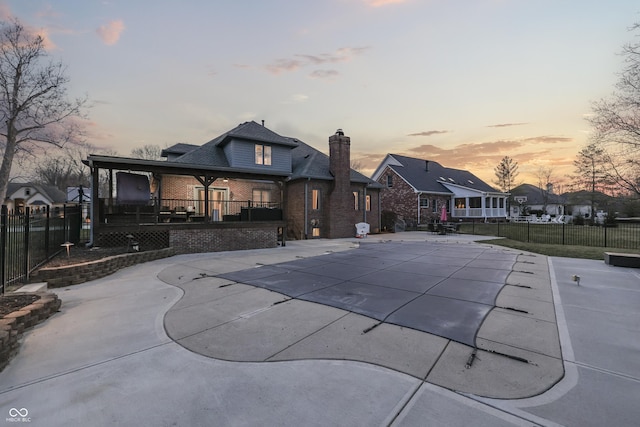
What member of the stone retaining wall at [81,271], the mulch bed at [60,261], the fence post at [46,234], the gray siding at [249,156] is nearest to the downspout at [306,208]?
the gray siding at [249,156]

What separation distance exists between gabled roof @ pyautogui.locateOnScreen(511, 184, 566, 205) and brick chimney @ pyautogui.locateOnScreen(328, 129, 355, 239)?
5117cm

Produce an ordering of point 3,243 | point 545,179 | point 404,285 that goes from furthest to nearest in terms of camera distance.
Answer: point 545,179
point 404,285
point 3,243

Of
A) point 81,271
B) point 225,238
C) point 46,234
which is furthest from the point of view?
point 225,238

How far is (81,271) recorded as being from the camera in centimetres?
698

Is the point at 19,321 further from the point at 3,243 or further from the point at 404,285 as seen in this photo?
the point at 404,285

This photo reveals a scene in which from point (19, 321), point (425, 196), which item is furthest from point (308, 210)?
point (425, 196)

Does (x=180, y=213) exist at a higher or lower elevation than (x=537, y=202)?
lower

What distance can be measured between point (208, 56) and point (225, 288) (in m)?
12.8

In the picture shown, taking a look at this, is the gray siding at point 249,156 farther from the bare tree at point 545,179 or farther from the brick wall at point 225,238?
the bare tree at point 545,179

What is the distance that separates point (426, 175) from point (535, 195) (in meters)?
43.3

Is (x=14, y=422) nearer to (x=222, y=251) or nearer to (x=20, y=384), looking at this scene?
(x=20, y=384)

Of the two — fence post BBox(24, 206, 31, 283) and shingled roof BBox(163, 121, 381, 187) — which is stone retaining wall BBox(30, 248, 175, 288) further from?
shingled roof BBox(163, 121, 381, 187)

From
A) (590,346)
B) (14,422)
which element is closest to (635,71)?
(590,346)

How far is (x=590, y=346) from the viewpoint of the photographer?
141 inches
